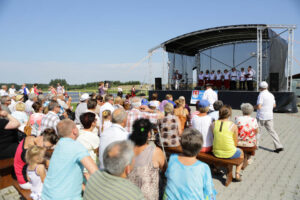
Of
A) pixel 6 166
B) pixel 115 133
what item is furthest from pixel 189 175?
pixel 6 166

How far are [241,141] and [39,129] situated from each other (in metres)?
4.00

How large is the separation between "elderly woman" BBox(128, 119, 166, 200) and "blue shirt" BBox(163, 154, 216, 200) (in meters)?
A: 0.21

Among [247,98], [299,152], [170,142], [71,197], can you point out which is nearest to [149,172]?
[71,197]

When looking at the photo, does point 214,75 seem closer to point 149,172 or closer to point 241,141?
point 241,141

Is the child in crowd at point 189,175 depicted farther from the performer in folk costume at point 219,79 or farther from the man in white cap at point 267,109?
the performer in folk costume at point 219,79

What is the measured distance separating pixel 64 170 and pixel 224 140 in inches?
93.3

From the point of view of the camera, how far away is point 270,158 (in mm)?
4539

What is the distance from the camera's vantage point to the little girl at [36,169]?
2.41 m

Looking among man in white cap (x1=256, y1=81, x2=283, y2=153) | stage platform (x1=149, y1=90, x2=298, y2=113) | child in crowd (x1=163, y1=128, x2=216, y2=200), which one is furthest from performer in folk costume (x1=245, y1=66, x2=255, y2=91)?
child in crowd (x1=163, y1=128, x2=216, y2=200)

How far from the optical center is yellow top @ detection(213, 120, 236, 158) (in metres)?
3.22

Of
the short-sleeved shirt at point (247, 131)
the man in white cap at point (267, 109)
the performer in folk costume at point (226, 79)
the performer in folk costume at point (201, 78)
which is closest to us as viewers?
the short-sleeved shirt at point (247, 131)

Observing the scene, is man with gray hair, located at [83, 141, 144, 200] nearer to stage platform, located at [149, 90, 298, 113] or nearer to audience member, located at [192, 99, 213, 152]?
audience member, located at [192, 99, 213, 152]

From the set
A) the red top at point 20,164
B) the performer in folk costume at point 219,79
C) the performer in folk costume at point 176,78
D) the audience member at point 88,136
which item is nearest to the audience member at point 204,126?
the audience member at point 88,136

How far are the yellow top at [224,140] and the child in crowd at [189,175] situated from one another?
1.39 metres
